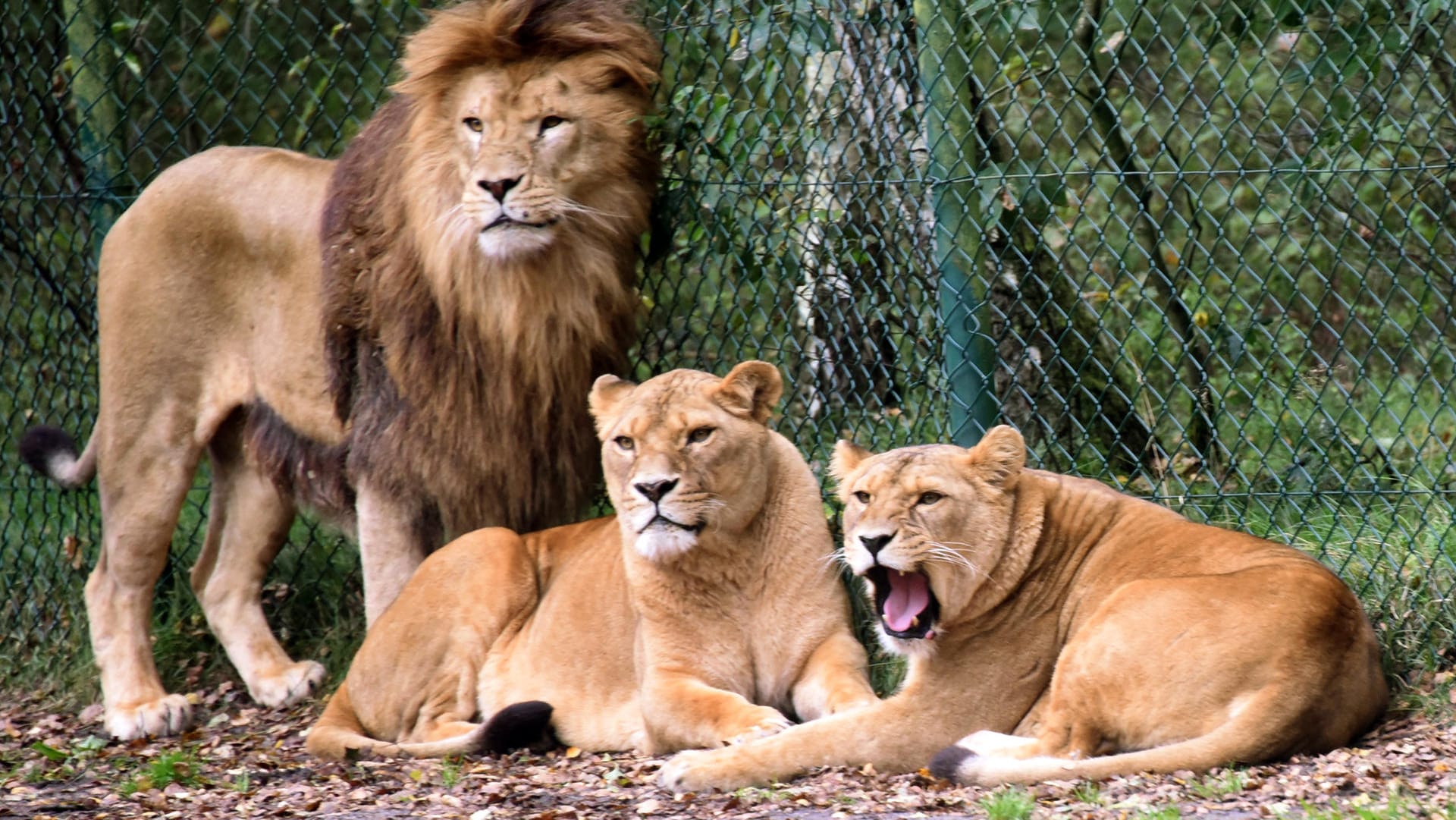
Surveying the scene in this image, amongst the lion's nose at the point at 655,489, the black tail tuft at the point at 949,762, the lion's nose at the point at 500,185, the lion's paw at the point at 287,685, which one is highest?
the lion's nose at the point at 500,185

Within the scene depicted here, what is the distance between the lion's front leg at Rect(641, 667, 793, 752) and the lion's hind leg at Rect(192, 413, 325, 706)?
5.86 feet

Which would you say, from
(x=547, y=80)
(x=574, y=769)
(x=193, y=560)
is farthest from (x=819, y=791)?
(x=193, y=560)

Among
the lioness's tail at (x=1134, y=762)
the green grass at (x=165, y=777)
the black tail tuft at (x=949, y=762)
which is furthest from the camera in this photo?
the green grass at (x=165, y=777)

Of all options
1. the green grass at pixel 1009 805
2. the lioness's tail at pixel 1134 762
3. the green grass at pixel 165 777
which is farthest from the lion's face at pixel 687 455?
the green grass at pixel 165 777

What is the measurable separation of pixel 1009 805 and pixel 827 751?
2.21 ft

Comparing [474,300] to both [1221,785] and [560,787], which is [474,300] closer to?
[560,787]

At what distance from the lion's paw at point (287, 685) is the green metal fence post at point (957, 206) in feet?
7.78

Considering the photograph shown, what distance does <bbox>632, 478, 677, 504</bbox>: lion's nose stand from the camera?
446 centimetres

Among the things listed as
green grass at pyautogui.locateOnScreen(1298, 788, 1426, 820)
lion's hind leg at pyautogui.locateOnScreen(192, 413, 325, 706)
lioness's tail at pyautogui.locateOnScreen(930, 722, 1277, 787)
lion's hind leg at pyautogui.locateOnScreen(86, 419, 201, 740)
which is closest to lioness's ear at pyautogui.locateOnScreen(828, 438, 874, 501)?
lioness's tail at pyautogui.locateOnScreen(930, 722, 1277, 787)

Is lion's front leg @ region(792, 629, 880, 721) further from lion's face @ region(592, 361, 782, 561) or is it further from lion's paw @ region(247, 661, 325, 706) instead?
lion's paw @ region(247, 661, 325, 706)

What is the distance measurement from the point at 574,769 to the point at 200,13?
6.38 m

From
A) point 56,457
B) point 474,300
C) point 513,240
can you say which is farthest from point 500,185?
point 56,457

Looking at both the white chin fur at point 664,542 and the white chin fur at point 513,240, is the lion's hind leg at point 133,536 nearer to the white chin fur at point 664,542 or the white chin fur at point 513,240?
the white chin fur at point 513,240

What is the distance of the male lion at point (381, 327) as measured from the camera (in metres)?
5.00
